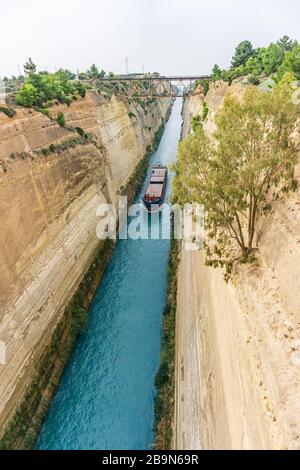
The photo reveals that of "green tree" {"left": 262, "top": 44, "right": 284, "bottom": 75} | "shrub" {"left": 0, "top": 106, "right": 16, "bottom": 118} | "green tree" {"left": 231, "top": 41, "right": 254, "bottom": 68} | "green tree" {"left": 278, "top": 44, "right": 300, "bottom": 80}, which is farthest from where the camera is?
"green tree" {"left": 231, "top": 41, "right": 254, "bottom": 68}

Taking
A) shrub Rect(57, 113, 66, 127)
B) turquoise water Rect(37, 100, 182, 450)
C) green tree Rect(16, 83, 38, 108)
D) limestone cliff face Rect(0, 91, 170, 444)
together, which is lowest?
turquoise water Rect(37, 100, 182, 450)

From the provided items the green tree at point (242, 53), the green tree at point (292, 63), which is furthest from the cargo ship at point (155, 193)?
the green tree at point (242, 53)

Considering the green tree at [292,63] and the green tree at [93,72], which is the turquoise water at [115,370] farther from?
the green tree at [93,72]

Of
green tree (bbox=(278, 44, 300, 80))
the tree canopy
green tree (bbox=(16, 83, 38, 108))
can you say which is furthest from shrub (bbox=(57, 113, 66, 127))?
green tree (bbox=(278, 44, 300, 80))

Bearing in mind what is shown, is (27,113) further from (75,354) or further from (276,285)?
(276,285)

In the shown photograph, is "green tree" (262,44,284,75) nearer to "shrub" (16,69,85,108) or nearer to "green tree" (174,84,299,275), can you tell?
"shrub" (16,69,85,108)

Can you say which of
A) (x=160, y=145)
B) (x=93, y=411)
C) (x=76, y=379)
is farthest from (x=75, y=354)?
(x=160, y=145)

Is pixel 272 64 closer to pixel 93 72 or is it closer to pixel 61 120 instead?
pixel 61 120
